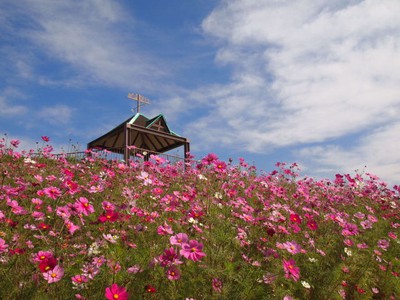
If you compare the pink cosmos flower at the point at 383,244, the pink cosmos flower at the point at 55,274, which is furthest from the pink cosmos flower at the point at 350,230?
the pink cosmos flower at the point at 55,274

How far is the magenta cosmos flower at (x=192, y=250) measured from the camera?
2178mm

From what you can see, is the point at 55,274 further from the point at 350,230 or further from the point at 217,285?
the point at 350,230

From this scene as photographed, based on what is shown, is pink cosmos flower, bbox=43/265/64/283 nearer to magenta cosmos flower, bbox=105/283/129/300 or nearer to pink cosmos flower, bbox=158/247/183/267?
magenta cosmos flower, bbox=105/283/129/300

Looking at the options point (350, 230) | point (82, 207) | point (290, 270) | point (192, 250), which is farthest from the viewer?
point (350, 230)

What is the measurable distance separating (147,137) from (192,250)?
17172 millimetres

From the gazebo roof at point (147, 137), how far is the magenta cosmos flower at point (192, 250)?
45.7 ft

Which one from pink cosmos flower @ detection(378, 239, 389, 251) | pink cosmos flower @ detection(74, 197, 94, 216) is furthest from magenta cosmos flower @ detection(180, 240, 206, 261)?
pink cosmos flower @ detection(378, 239, 389, 251)

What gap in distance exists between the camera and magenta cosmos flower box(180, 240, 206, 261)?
2178mm

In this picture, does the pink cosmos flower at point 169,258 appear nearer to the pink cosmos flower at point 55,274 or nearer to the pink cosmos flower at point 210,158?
the pink cosmos flower at point 55,274

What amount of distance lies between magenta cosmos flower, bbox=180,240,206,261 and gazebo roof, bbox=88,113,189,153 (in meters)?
13.9

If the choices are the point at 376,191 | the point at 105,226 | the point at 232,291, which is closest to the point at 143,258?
the point at 232,291

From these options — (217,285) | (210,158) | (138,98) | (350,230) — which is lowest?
(217,285)

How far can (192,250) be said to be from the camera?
7.29 ft

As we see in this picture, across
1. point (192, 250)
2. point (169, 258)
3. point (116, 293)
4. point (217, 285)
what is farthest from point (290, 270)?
point (116, 293)
